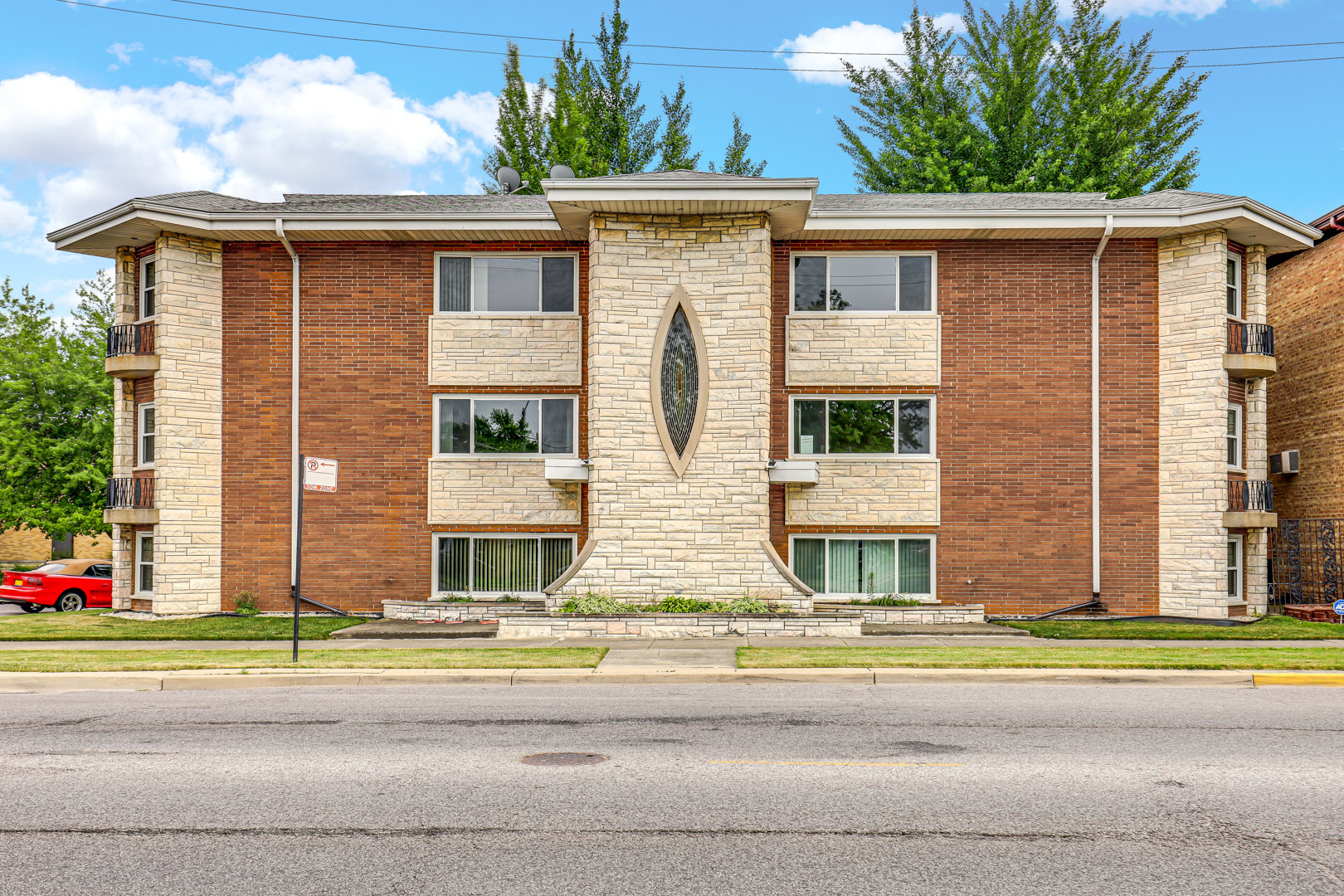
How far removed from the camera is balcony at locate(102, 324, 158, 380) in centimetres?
1820

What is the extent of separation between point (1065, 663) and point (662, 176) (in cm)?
1017

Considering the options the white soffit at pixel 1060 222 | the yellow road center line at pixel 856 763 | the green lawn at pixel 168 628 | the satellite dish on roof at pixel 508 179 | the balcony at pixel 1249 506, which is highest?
the satellite dish on roof at pixel 508 179

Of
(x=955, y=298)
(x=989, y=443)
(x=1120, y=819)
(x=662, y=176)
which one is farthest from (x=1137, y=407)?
(x=1120, y=819)

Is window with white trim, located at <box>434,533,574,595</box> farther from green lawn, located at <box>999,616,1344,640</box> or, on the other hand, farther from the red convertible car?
Answer: the red convertible car

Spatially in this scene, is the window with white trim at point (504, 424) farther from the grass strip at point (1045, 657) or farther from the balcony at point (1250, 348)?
the balcony at point (1250, 348)

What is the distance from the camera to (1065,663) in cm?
1146

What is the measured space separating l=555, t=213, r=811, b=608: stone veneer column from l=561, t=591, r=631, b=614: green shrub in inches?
10.1

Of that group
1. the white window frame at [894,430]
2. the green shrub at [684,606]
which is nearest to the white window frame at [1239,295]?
the white window frame at [894,430]

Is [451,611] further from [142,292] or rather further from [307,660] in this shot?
[142,292]

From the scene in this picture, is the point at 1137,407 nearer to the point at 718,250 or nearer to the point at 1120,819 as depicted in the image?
the point at 718,250

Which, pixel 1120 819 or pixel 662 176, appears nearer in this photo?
pixel 1120 819

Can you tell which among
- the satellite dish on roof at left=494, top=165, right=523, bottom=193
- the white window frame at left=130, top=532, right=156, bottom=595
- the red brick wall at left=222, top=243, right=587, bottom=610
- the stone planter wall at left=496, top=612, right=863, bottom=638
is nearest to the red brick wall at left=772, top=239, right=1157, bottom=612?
the stone planter wall at left=496, top=612, right=863, bottom=638

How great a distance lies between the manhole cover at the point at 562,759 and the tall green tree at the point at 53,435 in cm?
2958

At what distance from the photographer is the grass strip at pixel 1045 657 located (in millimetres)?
11352
